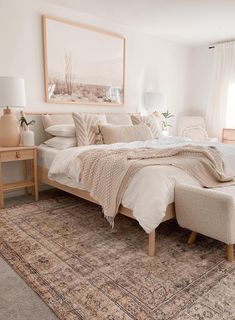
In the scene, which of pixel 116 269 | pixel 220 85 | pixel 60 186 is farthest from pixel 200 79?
pixel 116 269

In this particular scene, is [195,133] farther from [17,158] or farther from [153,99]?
[17,158]

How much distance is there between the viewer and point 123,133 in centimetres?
324

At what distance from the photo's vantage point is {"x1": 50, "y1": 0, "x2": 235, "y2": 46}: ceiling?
327cm

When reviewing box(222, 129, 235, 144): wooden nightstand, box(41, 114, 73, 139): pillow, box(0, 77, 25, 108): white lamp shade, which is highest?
box(0, 77, 25, 108): white lamp shade

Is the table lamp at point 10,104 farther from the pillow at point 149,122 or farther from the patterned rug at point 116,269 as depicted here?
the pillow at point 149,122

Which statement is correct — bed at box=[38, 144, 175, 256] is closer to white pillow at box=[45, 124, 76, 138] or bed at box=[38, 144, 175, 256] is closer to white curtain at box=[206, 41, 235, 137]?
white pillow at box=[45, 124, 76, 138]

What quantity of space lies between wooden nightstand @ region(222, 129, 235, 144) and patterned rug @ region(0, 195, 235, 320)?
9.65ft

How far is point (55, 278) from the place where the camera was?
1675 mm

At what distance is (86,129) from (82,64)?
1.16 m

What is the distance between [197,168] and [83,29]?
2.65 m

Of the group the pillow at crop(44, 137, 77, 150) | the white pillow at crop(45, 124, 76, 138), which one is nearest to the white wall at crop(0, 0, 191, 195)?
the white pillow at crop(45, 124, 76, 138)

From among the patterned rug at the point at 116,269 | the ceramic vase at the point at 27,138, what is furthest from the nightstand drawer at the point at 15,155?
the patterned rug at the point at 116,269

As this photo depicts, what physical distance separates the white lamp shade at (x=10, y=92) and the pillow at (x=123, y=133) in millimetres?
1004

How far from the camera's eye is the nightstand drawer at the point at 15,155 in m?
2.82
